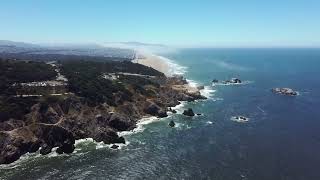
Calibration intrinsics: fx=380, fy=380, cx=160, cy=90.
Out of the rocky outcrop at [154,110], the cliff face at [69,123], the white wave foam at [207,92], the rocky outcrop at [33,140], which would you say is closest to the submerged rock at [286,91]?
the white wave foam at [207,92]

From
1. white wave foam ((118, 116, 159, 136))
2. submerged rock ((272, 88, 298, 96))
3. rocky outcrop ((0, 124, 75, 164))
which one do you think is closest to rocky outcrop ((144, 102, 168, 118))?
white wave foam ((118, 116, 159, 136))

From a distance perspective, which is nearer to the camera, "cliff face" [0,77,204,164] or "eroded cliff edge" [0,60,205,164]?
"cliff face" [0,77,204,164]

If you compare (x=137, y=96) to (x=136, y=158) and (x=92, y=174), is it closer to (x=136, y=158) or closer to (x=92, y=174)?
(x=136, y=158)

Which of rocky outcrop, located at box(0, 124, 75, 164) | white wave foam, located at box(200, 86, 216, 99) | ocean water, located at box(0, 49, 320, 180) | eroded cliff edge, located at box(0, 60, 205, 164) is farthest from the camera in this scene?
white wave foam, located at box(200, 86, 216, 99)

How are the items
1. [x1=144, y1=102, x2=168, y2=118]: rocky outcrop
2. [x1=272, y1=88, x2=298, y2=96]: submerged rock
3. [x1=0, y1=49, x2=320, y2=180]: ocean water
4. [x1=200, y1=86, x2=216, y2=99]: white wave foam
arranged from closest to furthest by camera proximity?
[x1=0, y1=49, x2=320, y2=180]: ocean water, [x1=144, y1=102, x2=168, y2=118]: rocky outcrop, [x1=200, y1=86, x2=216, y2=99]: white wave foam, [x1=272, y1=88, x2=298, y2=96]: submerged rock

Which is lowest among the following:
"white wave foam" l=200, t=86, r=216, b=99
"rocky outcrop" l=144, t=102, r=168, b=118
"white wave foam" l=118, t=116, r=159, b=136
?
"white wave foam" l=200, t=86, r=216, b=99

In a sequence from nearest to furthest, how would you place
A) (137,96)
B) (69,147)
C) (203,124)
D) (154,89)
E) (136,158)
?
(136,158) → (69,147) → (203,124) → (137,96) → (154,89)

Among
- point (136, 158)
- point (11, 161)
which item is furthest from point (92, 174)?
point (11, 161)

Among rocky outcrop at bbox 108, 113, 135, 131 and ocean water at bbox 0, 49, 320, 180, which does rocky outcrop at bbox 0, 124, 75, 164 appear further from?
rocky outcrop at bbox 108, 113, 135, 131
